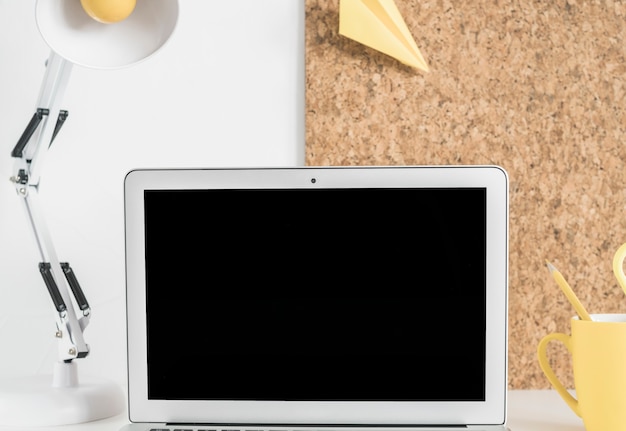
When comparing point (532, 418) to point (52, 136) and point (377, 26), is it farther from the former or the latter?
point (52, 136)

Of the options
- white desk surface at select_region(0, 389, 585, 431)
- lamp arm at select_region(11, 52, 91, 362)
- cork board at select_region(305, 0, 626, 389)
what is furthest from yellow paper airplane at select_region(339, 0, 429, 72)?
white desk surface at select_region(0, 389, 585, 431)

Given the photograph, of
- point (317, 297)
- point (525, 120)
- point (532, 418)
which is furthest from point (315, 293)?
point (525, 120)

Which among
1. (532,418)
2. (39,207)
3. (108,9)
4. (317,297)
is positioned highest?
(108,9)

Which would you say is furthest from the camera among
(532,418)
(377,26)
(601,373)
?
(377,26)

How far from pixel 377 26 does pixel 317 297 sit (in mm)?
419

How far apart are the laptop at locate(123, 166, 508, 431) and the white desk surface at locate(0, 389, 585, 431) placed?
6 centimetres

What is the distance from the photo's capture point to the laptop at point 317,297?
0.79 meters

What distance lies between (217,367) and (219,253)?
5.1 inches

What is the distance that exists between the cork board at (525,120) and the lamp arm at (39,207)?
14.9 inches

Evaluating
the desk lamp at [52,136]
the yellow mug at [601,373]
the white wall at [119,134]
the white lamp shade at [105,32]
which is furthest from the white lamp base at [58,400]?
the yellow mug at [601,373]

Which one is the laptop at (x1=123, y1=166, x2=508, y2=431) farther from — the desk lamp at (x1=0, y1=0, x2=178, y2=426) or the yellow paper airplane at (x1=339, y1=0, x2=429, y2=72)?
the yellow paper airplane at (x1=339, y1=0, x2=429, y2=72)

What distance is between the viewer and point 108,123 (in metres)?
1.02

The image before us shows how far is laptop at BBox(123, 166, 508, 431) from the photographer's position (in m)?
0.79

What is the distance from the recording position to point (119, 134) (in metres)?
1.02
